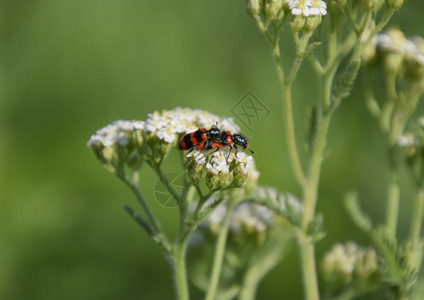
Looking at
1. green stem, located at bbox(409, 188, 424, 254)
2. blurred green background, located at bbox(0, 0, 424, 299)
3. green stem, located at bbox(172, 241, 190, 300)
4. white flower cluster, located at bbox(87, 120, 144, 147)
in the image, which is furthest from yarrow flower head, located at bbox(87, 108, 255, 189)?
blurred green background, located at bbox(0, 0, 424, 299)

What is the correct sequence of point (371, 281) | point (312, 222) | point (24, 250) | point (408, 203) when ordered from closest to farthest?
point (312, 222) < point (371, 281) < point (24, 250) < point (408, 203)

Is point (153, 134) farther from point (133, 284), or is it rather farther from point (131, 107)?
point (131, 107)

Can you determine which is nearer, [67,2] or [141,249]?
[141,249]

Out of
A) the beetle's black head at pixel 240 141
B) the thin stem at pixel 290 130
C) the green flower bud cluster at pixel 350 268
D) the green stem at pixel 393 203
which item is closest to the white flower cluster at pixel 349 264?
the green flower bud cluster at pixel 350 268

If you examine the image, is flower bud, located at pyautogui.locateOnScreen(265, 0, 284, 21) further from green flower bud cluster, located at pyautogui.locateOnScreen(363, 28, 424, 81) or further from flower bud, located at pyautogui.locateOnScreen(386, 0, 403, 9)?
green flower bud cluster, located at pyautogui.locateOnScreen(363, 28, 424, 81)

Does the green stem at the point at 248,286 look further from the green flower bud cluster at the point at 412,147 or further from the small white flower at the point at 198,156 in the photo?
the green flower bud cluster at the point at 412,147

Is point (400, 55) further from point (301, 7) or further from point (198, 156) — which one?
point (198, 156)

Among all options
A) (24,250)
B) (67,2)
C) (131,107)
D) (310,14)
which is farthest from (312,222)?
(67,2)
